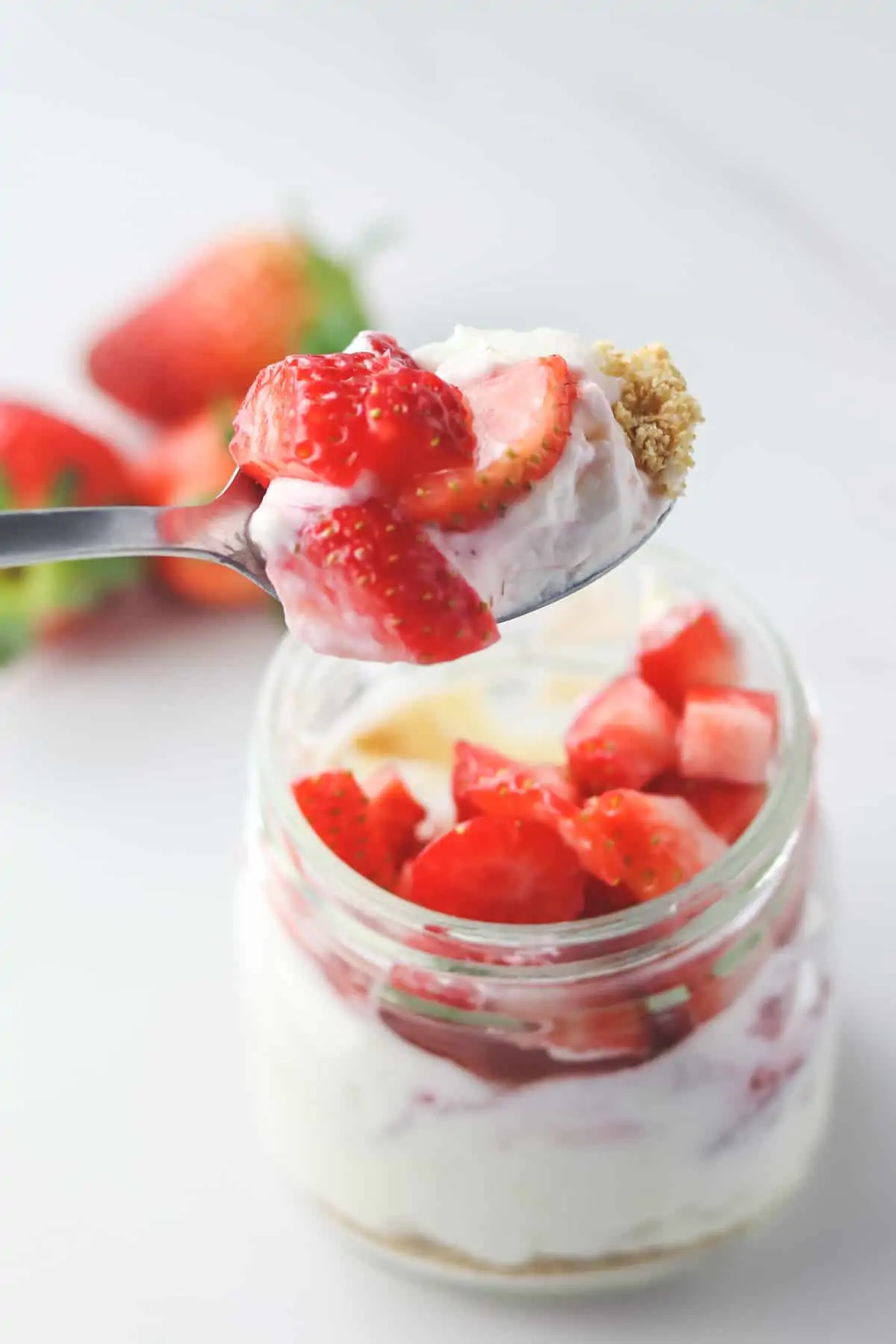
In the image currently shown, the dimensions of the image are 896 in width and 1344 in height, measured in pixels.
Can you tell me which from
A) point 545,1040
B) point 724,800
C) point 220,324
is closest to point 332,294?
point 220,324

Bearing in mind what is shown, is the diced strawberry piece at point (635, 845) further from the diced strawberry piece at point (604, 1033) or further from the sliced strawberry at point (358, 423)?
the sliced strawberry at point (358, 423)

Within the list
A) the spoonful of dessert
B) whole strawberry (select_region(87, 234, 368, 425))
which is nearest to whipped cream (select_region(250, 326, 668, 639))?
the spoonful of dessert

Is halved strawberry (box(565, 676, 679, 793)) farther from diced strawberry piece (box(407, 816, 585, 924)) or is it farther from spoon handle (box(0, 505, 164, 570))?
spoon handle (box(0, 505, 164, 570))

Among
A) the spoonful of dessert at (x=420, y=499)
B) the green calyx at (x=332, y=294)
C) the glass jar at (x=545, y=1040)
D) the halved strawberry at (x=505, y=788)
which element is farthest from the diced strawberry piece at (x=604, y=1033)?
the green calyx at (x=332, y=294)

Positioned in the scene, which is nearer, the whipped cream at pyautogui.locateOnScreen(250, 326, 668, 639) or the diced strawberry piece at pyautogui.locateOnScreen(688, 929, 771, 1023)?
the whipped cream at pyautogui.locateOnScreen(250, 326, 668, 639)

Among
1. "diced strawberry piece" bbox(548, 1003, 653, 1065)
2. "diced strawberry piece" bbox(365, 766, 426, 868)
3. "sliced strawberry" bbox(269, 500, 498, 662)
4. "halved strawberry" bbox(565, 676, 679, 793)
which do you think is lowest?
"diced strawberry piece" bbox(365, 766, 426, 868)

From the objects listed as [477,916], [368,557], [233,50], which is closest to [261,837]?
[477,916]
